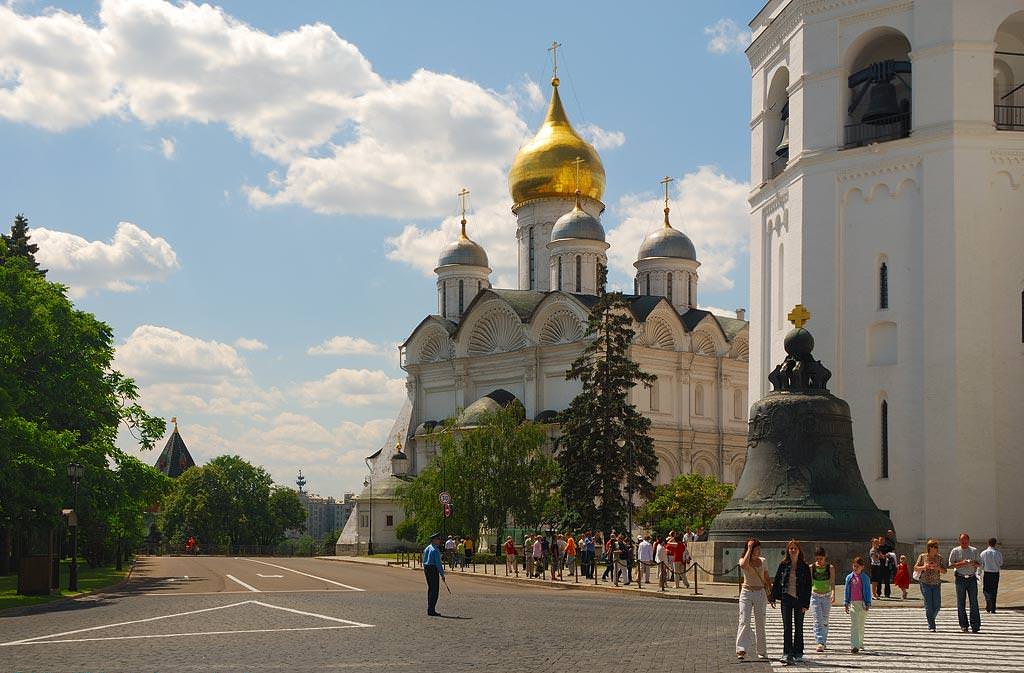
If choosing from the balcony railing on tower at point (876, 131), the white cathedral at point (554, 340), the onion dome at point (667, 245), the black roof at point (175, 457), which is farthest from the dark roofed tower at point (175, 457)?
the balcony railing on tower at point (876, 131)

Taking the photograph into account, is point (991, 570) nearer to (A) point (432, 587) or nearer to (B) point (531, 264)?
(A) point (432, 587)

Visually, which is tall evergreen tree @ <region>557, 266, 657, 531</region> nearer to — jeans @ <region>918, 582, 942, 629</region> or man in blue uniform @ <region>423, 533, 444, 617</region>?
man in blue uniform @ <region>423, 533, 444, 617</region>

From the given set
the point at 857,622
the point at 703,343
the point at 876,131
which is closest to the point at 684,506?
the point at 876,131

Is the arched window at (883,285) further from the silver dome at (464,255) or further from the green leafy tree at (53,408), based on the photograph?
the silver dome at (464,255)

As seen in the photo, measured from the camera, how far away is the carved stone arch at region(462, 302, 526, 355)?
70562 mm

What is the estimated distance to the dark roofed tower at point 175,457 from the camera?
362ft

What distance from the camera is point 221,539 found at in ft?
276

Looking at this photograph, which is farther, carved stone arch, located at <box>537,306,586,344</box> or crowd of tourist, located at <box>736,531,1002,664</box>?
carved stone arch, located at <box>537,306,586,344</box>

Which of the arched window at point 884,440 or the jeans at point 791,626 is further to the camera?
the arched window at point 884,440

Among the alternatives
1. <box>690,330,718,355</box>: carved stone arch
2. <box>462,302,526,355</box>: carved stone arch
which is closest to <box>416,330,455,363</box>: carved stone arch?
<box>462,302,526,355</box>: carved stone arch

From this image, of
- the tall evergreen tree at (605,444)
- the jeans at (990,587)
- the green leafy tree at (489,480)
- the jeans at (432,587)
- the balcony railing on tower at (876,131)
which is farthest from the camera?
the green leafy tree at (489,480)

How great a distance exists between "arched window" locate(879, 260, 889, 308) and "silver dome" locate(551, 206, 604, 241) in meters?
34.3

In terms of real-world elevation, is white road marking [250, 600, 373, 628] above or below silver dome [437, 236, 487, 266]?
below

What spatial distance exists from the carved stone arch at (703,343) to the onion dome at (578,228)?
757cm
